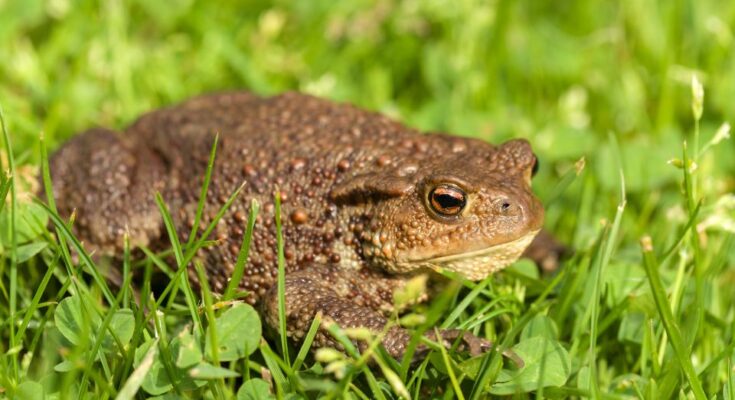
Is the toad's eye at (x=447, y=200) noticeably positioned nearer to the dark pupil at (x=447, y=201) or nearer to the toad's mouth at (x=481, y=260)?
the dark pupil at (x=447, y=201)

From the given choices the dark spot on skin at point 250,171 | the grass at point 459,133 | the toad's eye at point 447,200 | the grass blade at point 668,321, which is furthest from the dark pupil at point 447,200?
the dark spot on skin at point 250,171

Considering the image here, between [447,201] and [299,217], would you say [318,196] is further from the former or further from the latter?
[447,201]

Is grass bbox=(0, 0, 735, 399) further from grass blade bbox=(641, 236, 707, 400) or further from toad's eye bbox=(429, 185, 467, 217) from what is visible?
toad's eye bbox=(429, 185, 467, 217)

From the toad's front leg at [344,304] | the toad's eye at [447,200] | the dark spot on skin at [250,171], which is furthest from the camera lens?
the dark spot on skin at [250,171]

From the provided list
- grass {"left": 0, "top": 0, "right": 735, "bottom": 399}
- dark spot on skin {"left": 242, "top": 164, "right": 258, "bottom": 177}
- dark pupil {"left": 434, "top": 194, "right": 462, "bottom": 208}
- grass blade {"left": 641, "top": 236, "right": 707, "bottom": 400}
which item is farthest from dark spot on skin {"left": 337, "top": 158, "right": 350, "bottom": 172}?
grass blade {"left": 641, "top": 236, "right": 707, "bottom": 400}

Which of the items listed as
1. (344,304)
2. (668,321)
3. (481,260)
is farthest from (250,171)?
(668,321)

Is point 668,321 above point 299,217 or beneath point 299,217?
beneath

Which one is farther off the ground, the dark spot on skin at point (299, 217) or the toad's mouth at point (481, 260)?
the dark spot on skin at point (299, 217)

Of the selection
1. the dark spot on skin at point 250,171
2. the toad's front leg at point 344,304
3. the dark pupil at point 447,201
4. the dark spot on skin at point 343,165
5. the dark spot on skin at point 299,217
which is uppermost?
the dark spot on skin at point 343,165

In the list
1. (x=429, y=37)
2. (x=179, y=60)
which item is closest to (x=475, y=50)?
(x=429, y=37)
